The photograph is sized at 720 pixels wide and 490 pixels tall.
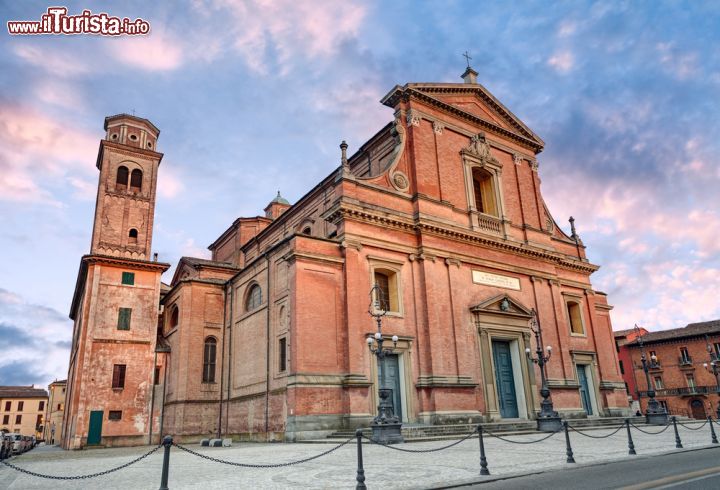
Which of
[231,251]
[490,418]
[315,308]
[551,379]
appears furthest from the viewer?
[231,251]

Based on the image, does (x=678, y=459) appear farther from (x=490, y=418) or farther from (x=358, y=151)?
(x=358, y=151)

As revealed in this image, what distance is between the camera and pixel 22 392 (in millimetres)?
87688

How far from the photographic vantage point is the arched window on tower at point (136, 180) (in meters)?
33.4

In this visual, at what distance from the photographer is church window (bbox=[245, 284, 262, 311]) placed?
26425 millimetres

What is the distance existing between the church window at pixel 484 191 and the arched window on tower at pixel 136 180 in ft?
69.2

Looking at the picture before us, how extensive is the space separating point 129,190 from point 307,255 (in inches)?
705

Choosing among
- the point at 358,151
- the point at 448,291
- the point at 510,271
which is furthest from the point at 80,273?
the point at 510,271

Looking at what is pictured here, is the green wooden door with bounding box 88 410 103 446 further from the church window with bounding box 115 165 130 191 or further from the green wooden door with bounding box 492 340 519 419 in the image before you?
the green wooden door with bounding box 492 340 519 419

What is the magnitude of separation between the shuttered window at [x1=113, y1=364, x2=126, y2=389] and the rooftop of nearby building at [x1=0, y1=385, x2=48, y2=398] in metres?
74.0

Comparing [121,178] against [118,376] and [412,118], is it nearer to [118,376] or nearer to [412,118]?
[118,376]

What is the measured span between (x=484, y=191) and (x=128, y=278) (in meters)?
21.1

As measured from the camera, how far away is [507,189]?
29.1 meters

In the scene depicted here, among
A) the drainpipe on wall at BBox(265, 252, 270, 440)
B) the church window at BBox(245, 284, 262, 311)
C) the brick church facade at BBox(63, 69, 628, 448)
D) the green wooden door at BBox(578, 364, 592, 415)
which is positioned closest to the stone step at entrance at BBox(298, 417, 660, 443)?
the brick church facade at BBox(63, 69, 628, 448)

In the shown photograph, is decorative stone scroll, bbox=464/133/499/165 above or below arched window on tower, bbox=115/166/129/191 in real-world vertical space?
below
